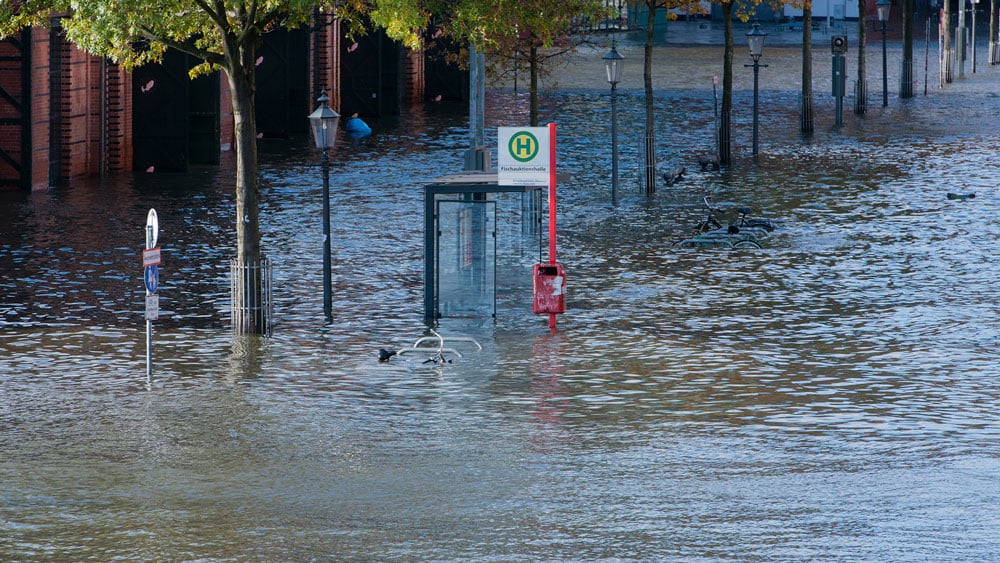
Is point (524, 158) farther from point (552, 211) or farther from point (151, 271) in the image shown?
point (151, 271)

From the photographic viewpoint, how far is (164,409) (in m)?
14.9

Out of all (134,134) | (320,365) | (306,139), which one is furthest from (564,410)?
(306,139)

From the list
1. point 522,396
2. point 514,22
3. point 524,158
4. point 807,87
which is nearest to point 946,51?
point 807,87

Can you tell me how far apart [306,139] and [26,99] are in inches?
499

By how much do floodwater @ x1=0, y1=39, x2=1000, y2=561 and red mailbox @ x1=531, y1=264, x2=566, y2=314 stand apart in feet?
1.07

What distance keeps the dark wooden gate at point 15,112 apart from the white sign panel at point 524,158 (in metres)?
16.0

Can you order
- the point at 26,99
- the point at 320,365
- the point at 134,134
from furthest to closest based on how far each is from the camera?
the point at 134,134 → the point at 26,99 → the point at 320,365

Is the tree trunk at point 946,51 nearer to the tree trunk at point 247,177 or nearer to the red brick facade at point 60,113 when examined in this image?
the red brick facade at point 60,113

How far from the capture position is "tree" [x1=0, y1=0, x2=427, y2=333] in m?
18.0

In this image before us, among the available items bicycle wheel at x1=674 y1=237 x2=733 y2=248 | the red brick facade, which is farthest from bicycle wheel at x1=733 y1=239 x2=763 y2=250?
the red brick facade

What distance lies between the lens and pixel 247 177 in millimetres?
18844

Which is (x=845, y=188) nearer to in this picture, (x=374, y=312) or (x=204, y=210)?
(x=204, y=210)

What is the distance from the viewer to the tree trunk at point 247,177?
18594mm

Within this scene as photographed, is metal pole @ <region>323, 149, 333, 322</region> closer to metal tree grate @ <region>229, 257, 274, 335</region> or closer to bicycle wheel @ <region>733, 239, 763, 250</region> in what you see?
metal tree grate @ <region>229, 257, 274, 335</region>
